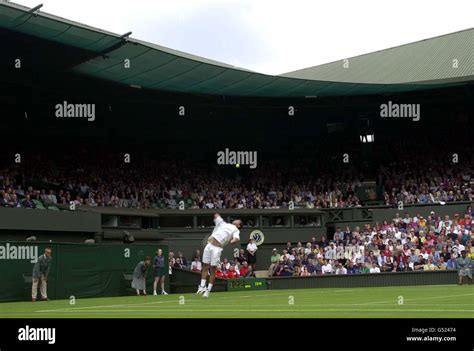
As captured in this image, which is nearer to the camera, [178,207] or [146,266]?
[146,266]

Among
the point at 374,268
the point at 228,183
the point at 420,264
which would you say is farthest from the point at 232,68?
the point at 420,264

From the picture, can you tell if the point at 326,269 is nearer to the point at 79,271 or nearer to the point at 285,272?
the point at 285,272

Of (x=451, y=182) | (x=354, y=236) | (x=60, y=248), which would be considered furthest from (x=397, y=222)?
(x=60, y=248)

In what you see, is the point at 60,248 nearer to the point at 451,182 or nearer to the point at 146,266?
the point at 146,266

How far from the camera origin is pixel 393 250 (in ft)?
123

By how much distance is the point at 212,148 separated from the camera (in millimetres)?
55969

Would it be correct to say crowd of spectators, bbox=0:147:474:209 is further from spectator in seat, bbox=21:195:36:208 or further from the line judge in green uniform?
the line judge in green uniform

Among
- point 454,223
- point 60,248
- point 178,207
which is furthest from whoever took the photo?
point 178,207

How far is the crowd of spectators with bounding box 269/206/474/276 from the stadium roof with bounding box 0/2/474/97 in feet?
31.5

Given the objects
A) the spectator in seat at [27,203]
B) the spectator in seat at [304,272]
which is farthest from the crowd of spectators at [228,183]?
the spectator in seat at [304,272]

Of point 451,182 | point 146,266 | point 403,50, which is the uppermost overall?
point 403,50

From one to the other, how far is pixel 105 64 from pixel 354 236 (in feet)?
51.7

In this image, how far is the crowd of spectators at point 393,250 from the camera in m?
36.2

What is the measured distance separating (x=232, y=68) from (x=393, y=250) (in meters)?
12.9
